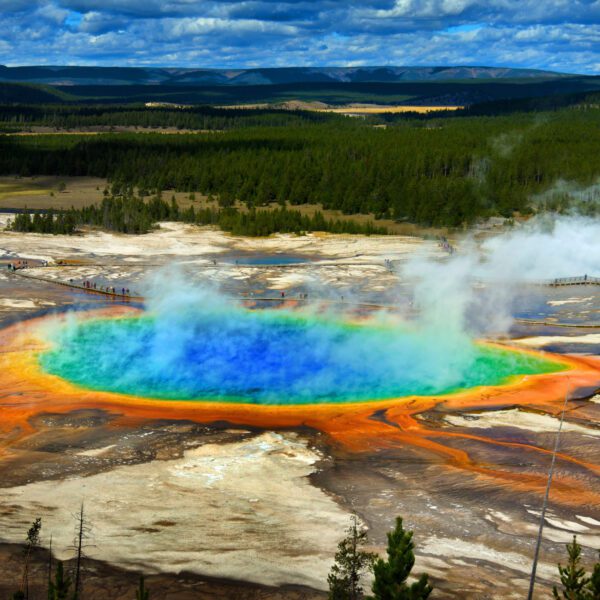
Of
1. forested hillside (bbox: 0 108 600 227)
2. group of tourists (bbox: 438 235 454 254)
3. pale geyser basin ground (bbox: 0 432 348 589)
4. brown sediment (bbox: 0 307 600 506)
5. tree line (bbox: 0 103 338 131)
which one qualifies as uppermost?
tree line (bbox: 0 103 338 131)

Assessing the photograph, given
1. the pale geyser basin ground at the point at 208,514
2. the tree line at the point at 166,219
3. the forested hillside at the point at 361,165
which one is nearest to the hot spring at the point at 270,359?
the pale geyser basin ground at the point at 208,514

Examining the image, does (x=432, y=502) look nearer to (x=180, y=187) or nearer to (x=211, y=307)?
(x=211, y=307)

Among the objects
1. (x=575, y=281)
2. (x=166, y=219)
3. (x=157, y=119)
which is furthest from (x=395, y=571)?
(x=157, y=119)

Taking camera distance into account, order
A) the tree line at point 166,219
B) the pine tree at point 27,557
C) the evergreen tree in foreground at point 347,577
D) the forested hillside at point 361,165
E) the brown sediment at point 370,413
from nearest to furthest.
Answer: the evergreen tree in foreground at point 347,577 → the pine tree at point 27,557 → the brown sediment at point 370,413 → the tree line at point 166,219 → the forested hillside at point 361,165

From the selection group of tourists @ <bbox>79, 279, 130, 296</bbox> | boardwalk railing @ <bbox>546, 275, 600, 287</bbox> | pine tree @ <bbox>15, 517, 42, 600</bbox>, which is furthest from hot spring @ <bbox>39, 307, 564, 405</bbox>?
boardwalk railing @ <bbox>546, 275, 600, 287</bbox>

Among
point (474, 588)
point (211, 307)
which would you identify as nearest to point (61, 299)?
point (211, 307)

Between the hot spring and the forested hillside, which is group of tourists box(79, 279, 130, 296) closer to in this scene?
the hot spring

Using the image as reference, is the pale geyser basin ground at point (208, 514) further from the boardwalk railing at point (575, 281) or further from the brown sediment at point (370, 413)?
the boardwalk railing at point (575, 281)
